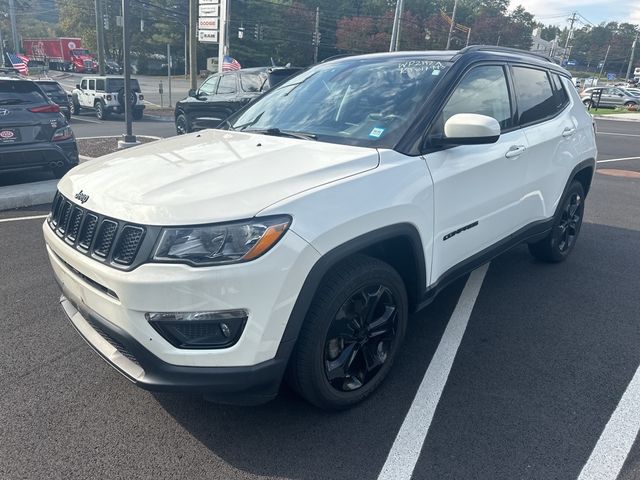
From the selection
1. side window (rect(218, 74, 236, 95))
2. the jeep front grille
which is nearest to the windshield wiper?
the jeep front grille

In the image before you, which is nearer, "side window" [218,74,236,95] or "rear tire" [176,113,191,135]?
"side window" [218,74,236,95]

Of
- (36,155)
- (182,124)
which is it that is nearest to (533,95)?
(36,155)

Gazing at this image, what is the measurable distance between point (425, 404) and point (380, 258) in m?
0.83

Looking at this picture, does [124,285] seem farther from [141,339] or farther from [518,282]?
[518,282]

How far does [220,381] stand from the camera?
2.12 metres

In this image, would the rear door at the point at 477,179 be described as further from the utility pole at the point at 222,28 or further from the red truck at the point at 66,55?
the red truck at the point at 66,55

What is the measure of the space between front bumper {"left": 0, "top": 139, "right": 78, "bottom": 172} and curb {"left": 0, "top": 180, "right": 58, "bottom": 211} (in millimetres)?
269

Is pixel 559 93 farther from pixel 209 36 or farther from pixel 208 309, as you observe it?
pixel 209 36

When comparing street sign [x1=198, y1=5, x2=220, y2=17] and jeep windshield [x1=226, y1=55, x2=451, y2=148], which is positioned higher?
street sign [x1=198, y1=5, x2=220, y2=17]

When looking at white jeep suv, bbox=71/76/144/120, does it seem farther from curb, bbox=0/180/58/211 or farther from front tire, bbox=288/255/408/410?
front tire, bbox=288/255/408/410

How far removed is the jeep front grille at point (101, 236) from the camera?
212cm

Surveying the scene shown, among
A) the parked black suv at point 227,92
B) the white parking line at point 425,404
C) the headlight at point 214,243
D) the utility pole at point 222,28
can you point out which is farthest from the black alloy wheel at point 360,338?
the utility pole at point 222,28

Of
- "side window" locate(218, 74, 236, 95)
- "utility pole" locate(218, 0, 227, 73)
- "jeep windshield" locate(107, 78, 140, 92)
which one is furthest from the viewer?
"utility pole" locate(218, 0, 227, 73)

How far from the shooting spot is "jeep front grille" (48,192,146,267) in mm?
2119
